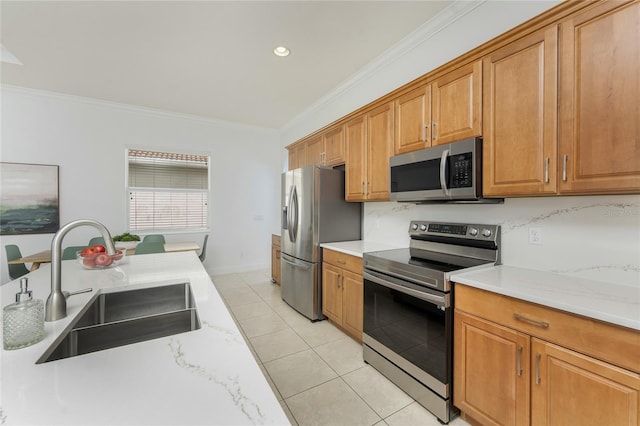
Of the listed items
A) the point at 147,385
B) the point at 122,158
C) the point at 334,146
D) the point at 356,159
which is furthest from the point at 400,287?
the point at 122,158

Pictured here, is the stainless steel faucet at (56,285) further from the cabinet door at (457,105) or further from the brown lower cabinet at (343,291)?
the cabinet door at (457,105)

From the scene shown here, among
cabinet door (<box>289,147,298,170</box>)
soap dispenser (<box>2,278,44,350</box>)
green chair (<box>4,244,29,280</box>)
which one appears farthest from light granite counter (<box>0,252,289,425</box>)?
green chair (<box>4,244,29,280</box>)

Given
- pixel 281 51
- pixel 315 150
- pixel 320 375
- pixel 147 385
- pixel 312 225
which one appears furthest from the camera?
pixel 315 150

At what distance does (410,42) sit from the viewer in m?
2.68

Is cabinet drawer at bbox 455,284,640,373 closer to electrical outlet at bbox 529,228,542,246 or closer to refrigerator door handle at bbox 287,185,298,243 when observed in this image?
electrical outlet at bbox 529,228,542,246

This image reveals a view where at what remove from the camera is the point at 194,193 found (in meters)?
5.03

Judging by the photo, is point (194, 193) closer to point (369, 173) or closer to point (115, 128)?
point (115, 128)

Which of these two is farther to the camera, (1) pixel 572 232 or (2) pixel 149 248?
(2) pixel 149 248

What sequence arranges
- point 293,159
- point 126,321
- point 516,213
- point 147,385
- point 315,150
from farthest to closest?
point 293,159, point 315,150, point 516,213, point 126,321, point 147,385

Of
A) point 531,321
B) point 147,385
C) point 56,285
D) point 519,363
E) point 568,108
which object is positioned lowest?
point 519,363

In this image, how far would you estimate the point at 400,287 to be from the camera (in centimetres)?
193

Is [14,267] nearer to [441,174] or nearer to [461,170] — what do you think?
[441,174]

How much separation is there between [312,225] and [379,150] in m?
1.07

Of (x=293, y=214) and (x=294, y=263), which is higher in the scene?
(x=293, y=214)
